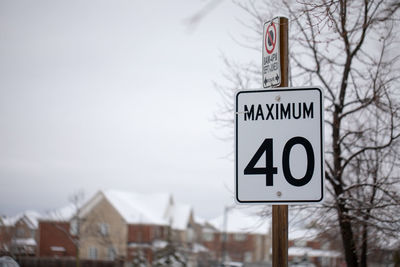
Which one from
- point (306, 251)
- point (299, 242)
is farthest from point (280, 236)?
point (306, 251)

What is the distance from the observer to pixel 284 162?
11.9 ft

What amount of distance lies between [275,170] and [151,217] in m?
53.4

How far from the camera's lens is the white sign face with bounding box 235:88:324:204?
3.60 metres

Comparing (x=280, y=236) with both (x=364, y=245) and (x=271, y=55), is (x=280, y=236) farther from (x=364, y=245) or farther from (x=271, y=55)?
(x=364, y=245)

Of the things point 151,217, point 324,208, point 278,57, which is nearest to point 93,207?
point 151,217

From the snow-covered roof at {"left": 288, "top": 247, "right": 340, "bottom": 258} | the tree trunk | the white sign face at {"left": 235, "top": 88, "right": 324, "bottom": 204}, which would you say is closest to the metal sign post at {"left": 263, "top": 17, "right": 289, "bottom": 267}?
the white sign face at {"left": 235, "top": 88, "right": 324, "bottom": 204}

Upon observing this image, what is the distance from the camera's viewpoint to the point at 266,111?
3779 millimetres

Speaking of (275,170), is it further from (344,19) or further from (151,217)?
(151,217)

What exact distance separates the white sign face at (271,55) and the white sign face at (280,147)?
0.27 m

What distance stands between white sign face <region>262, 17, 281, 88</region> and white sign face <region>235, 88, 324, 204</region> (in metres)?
0.27

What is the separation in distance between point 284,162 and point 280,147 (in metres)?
0.11

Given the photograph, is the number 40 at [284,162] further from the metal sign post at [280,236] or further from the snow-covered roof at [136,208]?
the snow-covered roof at [136,208]

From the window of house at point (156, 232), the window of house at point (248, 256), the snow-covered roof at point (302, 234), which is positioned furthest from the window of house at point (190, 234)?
the snow-covered roof at point (302, 234)

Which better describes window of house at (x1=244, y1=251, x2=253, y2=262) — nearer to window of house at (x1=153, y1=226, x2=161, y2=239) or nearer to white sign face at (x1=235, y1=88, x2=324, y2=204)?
window of house at (x1=153, y1=226, x2=161, y2=239)
